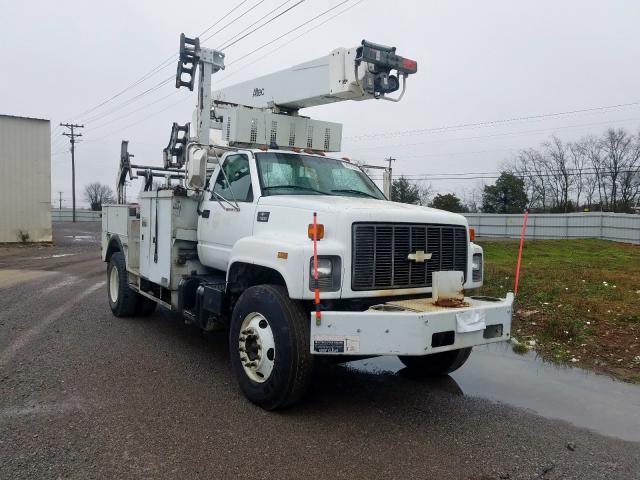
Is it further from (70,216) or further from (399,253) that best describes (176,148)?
(70,216)

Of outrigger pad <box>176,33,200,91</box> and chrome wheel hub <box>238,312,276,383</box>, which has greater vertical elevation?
outrigger pad <box>176,33,200,91</box>

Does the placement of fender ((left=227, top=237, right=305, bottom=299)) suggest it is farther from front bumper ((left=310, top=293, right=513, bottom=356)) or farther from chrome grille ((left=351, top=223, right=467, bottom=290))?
chrome grille ((left=351, top=223, right=467, bottom=290))

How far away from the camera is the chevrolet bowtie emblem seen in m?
4.79

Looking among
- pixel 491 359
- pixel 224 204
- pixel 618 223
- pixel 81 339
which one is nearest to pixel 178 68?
pixel 224 204

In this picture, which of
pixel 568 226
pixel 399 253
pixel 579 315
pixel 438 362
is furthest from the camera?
pixel 568 226

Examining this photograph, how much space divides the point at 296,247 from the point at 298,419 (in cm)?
142

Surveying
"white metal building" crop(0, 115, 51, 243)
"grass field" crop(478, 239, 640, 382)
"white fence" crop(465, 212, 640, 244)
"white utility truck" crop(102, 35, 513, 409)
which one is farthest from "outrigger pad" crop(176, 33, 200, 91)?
"white fence" crop(465, 212, 640, 244)

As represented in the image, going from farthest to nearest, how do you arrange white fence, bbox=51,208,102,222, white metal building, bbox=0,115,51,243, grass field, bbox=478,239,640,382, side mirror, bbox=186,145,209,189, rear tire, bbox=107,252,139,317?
white fence, bbox=51,208,102,222 < white metal building, bbox=0,115,51,243 < rear tire, bbox=107,252,139,317 < grass field, bbox=478,239,640,382 < side mirror, bbox=186,145,209,189

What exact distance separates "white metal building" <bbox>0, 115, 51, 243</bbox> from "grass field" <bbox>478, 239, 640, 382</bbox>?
20.2m

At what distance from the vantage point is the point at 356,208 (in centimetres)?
470

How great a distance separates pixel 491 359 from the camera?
21.9 feet

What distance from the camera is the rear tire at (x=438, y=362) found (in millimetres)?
5543

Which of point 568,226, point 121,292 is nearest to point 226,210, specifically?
point 121,292

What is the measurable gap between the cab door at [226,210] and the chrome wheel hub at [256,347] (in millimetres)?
1002
